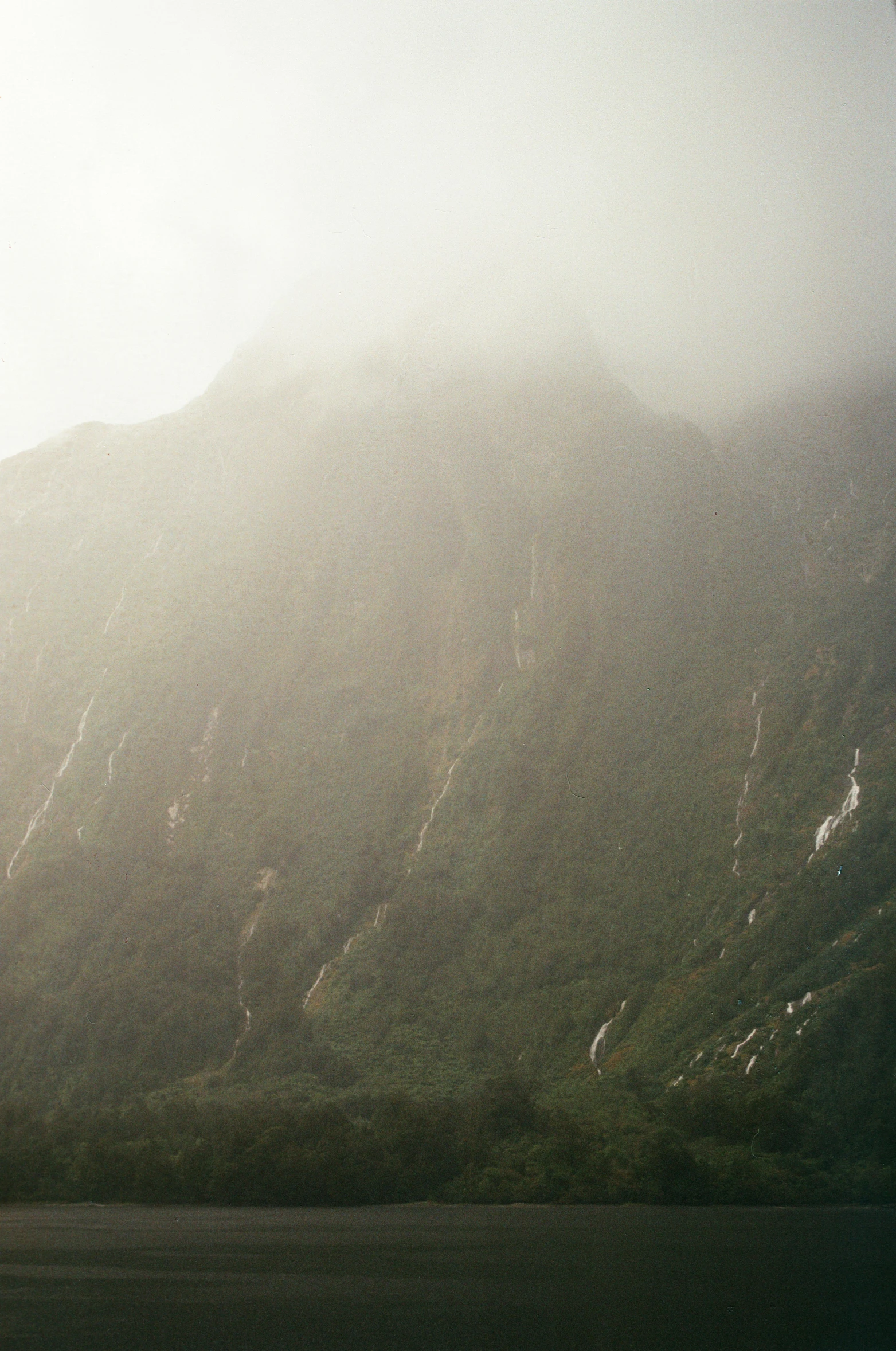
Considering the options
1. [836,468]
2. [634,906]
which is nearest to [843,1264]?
→ [634,906]

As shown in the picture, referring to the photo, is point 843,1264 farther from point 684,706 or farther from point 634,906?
point 684,706

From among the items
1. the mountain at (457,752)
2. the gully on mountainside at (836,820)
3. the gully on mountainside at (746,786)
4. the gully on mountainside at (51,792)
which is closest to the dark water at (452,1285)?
the mountain at (457,752)

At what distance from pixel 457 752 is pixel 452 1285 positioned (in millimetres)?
67499

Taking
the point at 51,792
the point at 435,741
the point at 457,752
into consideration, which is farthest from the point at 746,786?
the point at 51,792

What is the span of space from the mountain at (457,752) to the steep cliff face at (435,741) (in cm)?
31

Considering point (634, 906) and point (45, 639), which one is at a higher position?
point (45, 639)

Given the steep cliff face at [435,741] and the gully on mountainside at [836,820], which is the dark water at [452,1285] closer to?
the steep cliff face at [435,741]

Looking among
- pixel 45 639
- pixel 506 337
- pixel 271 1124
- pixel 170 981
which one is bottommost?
pixel 271 1124

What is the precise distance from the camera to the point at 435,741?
331 ft

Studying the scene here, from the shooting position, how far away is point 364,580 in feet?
360

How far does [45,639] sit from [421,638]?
33330 mm

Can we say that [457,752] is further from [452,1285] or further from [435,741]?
[452,1285]

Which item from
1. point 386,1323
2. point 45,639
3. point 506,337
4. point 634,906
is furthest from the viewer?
point 506,337

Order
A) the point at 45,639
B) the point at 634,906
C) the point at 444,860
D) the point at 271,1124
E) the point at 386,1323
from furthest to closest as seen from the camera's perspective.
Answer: the point at 45,639
the point at 444,860
the point at 634,906
the point at 271,1124
the point at 386,1323
